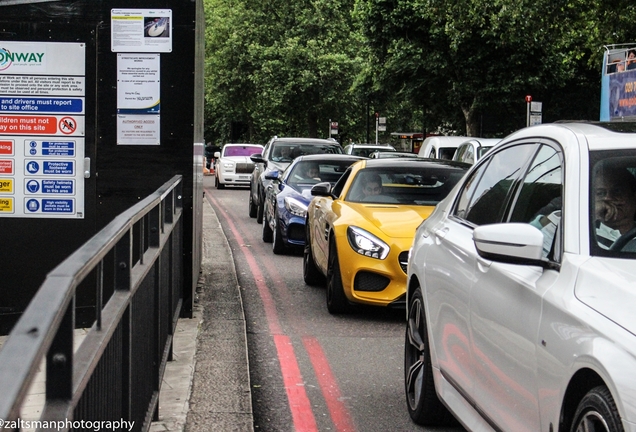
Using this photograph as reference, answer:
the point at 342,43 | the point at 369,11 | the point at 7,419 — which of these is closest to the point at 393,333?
the point at 7,419

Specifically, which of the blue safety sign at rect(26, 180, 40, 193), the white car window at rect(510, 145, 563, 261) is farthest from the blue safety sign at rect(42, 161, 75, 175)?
the white car window at rect(510, 145, 563, 261)

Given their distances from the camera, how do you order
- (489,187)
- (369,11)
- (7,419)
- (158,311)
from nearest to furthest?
1. (7,419)
2. (489,187)
3. (158,311)
4. (369,11)

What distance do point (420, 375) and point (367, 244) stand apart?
347cm

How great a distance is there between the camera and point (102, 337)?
308 centimetres

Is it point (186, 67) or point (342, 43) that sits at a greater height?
point (342, 43)

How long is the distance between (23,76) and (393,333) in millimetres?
3683

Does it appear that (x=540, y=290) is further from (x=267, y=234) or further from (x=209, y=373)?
(x=267, y=234)

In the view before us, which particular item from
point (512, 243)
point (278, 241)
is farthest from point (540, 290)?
point (278, 241)

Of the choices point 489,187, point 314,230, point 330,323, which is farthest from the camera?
point 314,230

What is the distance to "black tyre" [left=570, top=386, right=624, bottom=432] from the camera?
3.05 metres

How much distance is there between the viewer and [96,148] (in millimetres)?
8930

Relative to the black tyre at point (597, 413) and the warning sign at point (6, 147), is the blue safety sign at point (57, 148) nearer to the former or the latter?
the warning sign at point (6, 147)

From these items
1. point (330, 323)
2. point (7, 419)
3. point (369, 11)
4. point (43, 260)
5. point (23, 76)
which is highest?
point (369, 11)

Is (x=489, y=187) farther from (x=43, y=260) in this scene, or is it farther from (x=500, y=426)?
(x=43, y=260)
